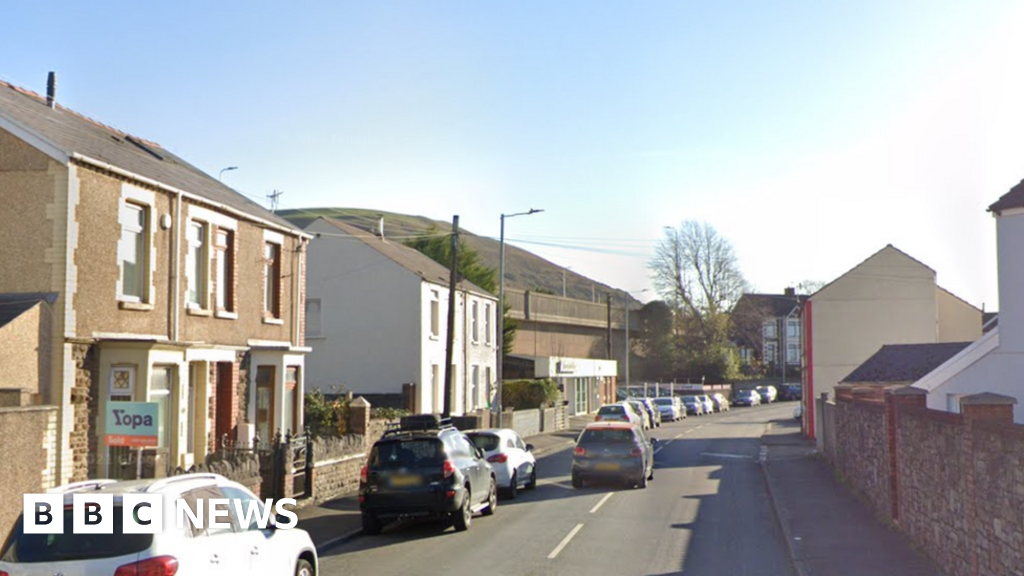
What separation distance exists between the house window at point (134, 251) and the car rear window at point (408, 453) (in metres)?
5.45

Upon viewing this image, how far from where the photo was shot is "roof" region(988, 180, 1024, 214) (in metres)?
21.4

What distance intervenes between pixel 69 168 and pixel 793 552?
42.2 feet

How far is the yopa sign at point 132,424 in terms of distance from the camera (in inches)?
564

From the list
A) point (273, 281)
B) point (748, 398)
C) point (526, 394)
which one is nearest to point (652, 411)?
point (526, 394)

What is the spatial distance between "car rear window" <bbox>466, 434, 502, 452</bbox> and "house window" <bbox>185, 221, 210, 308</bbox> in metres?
6.68

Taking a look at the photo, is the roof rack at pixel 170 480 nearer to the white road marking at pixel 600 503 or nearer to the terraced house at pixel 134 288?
the terraced house at pixel 134 288

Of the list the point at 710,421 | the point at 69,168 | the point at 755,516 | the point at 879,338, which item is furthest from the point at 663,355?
the point at 69,168

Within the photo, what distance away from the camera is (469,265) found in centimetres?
5922

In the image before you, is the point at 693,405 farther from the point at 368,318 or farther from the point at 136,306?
the point at 136,306

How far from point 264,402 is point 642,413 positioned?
91.4 ft

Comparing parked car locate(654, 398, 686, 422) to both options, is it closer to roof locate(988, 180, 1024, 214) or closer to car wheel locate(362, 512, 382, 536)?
roof locate(988, 180, 1024, 214)

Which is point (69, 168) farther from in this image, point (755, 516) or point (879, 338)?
point (879, 338)

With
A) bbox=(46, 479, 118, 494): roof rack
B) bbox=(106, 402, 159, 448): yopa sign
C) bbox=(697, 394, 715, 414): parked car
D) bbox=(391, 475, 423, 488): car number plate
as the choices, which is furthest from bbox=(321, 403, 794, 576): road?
bbox=(697, 394, 715, 414): parked car

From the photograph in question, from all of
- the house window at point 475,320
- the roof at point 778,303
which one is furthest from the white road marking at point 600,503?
the roof at point 778,303
